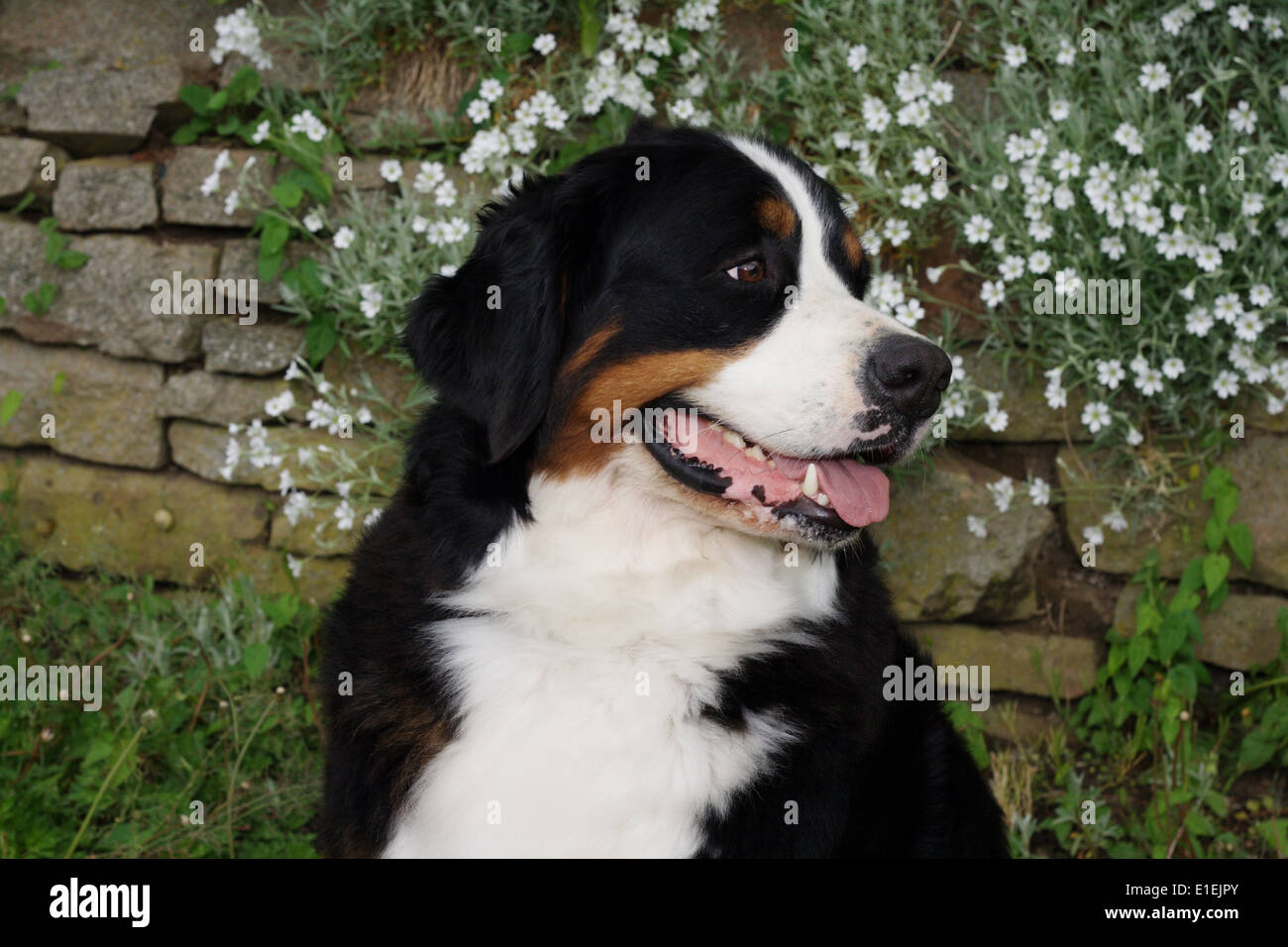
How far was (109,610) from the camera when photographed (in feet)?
13.7

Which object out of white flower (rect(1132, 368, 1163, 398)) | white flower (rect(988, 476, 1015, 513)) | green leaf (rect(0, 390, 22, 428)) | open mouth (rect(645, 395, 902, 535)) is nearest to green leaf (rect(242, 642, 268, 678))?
green leaf (rect(0, 390, 22, 428))

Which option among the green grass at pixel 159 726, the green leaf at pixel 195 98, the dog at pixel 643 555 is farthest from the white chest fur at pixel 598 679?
the green leaf at pixel 195 98

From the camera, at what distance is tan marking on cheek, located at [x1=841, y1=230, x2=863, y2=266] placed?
2.78 meters

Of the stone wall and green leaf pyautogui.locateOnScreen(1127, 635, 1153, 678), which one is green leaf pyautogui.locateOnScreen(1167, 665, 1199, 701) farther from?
the stone wall

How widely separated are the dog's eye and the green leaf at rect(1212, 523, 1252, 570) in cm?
186

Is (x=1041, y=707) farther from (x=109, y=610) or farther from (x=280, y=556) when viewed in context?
(x=109, y=610)

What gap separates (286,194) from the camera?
13.1ft

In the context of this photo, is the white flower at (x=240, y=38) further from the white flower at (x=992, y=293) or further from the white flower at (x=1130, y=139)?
the white flower at (x=1130, y=139)

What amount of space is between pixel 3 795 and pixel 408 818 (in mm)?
1420

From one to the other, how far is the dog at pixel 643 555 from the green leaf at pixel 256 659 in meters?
1.07

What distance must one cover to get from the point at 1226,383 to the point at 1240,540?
455 millimetres

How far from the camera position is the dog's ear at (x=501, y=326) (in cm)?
248

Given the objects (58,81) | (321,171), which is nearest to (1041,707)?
(321,171)

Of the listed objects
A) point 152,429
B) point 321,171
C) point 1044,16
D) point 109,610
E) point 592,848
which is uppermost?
point 1044,16
